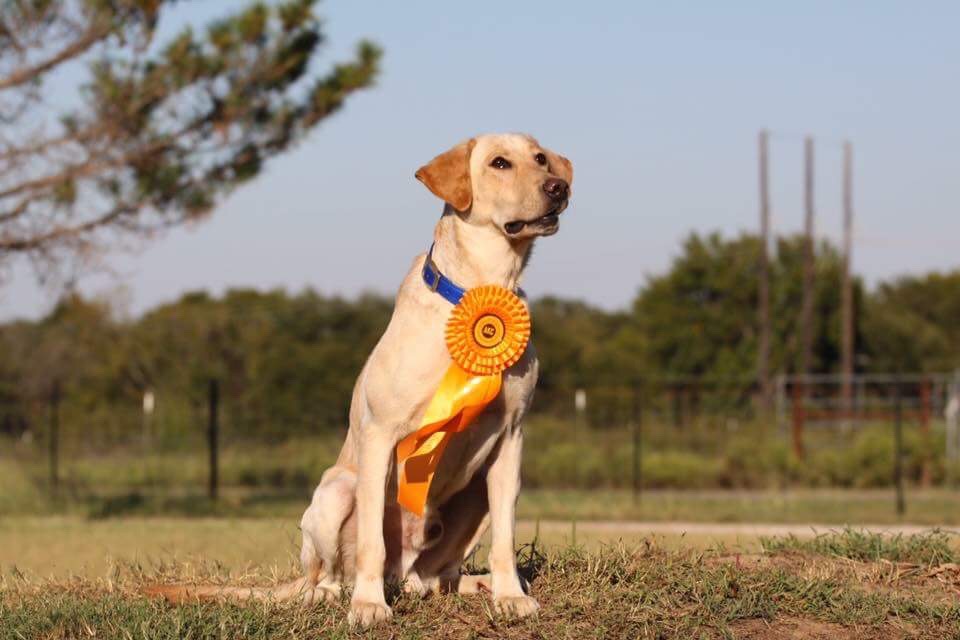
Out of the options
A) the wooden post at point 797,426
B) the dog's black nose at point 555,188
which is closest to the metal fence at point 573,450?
the wooden post at point 797,426

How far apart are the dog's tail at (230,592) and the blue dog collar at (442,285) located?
1.41m

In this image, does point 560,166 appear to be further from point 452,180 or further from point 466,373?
point 466,373

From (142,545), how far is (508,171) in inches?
369

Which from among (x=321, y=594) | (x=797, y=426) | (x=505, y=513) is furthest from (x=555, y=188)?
(x=797, y=426)

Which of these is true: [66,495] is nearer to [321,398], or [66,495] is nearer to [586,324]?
[321,398]

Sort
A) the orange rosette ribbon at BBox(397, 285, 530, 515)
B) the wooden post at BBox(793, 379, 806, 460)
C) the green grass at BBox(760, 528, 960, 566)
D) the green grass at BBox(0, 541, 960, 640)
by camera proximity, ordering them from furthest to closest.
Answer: the wooden post at BBox(793, 379, 806, 460)
the green grass at BBox(760, 528, 960, 566)
the orange rosette ribbon at BBox(397, 285, 530, 515)
the green grass at BBox(0, 541, 960, 640)

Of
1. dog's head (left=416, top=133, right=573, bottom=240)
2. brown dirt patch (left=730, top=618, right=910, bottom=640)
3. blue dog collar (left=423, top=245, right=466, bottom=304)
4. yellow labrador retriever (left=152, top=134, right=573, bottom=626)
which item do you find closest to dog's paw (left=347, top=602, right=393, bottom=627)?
yellow labrador retriever (left=152, top=134, right=573, bottom=626)

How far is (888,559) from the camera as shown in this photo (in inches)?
257

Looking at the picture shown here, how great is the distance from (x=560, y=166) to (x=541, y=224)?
19.3 inches

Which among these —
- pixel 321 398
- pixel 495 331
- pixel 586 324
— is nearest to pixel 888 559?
pixel 495 331

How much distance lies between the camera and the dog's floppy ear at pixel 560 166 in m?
5.63

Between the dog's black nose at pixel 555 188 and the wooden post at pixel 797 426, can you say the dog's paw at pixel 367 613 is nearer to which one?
the dog's black nose at pixel 555 188

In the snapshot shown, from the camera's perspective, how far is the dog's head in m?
5.30

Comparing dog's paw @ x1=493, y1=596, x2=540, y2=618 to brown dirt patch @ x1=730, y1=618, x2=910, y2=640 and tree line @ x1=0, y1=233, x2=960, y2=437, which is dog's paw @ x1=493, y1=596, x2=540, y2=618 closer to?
brown dirt patch @ x1=730, y1=618, x2=910, y2=640
